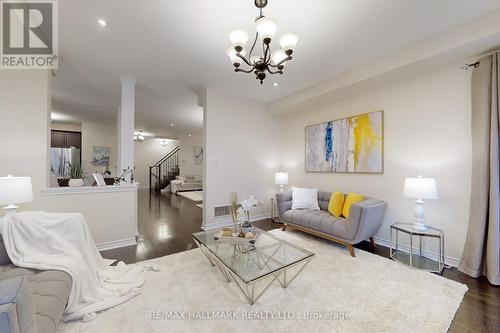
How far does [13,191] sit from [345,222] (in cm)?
398

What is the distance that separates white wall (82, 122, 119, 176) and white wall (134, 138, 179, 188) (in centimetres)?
185

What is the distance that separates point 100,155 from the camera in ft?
27.1

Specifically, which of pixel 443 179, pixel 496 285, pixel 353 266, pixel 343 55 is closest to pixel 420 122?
pixel 443 179

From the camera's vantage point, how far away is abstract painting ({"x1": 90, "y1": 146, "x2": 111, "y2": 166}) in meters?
8.13

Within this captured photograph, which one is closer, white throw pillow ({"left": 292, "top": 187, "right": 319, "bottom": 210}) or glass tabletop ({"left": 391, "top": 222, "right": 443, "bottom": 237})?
glass tabletop ({"left": 391, "top": 222, "right": 443, "bottom": 237})

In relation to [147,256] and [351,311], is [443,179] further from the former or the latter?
[147,256]

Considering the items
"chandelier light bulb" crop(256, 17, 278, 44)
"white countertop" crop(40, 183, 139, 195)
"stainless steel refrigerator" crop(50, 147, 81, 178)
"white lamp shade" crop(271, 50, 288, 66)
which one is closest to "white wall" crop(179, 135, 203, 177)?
"stainless steel refrigerator" crop(50, 147, 81, 178)

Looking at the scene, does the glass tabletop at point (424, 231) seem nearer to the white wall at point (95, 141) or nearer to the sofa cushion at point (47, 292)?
the sofa cushion at point (47, 292)

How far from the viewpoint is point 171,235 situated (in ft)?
12.3

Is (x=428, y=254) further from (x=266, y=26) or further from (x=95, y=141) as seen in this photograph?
(x=95, y=141)

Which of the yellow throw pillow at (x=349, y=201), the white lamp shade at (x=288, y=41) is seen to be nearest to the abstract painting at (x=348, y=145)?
the yellow throw pillow at (x=349, y=201)

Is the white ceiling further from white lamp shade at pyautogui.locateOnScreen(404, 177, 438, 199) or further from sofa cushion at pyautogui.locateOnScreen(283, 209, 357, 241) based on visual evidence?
sofa cushion at pyautogui.locateOnScreen(283, 209, 357, 241)

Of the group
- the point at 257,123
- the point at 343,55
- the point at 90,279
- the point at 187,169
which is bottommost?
the point at 90,279

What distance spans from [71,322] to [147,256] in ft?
4.03
